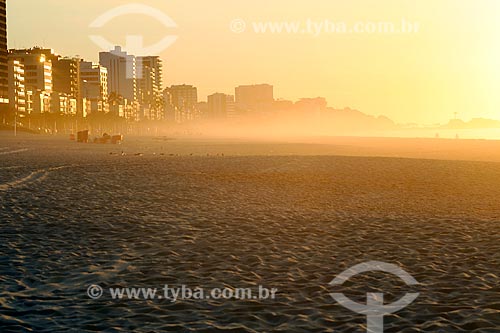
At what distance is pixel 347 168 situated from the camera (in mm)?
45594

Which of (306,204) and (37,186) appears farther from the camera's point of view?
(37,186)

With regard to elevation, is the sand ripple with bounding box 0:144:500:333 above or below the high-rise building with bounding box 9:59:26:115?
below

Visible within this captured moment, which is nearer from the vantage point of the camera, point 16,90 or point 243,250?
point 243,250

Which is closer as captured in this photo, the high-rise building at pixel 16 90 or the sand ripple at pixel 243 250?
the sand ripple at pixel 243 250

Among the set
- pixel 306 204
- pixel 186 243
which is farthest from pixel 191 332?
pixel 306 204

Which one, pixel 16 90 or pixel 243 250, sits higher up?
pixel 16 90

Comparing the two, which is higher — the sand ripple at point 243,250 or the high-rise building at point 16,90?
the high-rise building at point 16,90

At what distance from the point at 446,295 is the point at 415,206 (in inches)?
545

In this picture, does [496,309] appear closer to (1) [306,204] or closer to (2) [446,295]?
(2) [446,295]

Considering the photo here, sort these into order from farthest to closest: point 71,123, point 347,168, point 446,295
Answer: point 71,123
point 347,168
point 446,295

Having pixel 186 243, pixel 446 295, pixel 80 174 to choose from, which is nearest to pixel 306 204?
pixel 186 243

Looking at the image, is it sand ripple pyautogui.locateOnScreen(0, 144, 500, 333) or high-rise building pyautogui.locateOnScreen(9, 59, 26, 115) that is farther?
high-rise building pyautogui.locateOnScreen(9, 59, 26, 115)

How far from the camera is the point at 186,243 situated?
1728 cm

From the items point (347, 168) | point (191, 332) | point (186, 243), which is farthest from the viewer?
point (347, 168)
